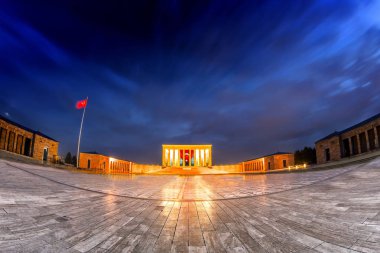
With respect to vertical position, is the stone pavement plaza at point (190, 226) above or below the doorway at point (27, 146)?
below

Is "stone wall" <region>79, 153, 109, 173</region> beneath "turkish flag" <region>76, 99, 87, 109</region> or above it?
beneath

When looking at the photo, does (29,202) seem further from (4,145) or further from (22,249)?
(4,145)

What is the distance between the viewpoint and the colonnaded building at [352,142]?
29795mm

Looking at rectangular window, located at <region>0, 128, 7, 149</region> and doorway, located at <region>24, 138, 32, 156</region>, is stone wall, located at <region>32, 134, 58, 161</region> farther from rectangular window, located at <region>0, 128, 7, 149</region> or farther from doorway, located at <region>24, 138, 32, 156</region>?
rectangular window, located at <region>0, 128, 7, 149</region>

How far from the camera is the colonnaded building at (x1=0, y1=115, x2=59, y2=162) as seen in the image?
25938 millimetres

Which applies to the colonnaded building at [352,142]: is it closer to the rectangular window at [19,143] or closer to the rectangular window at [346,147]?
the rectangular window at [346,147]

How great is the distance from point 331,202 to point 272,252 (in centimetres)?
365

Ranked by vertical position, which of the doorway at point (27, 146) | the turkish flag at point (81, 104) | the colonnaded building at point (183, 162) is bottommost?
the colonnaded building at point (183, 162)

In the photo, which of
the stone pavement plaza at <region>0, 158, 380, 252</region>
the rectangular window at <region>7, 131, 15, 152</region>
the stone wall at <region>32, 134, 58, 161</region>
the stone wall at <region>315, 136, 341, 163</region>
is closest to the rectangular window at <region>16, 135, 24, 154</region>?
the rectangular window at <region>7, 131, 15, 152</region>

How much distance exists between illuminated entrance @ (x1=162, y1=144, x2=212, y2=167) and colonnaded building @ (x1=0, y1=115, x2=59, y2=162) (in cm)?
4087

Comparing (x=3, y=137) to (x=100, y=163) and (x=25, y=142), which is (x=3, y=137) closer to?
(x=25, y=142)

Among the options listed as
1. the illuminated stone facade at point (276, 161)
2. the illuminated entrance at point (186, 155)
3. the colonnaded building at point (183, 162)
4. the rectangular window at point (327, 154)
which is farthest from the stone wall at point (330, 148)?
the illuminated entrance at point (186, 155)

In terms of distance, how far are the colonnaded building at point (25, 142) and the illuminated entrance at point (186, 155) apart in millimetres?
40874

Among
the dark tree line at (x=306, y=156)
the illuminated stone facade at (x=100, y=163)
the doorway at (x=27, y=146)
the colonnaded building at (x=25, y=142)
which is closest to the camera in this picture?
the colonnaded building at (x=25, y=142)
